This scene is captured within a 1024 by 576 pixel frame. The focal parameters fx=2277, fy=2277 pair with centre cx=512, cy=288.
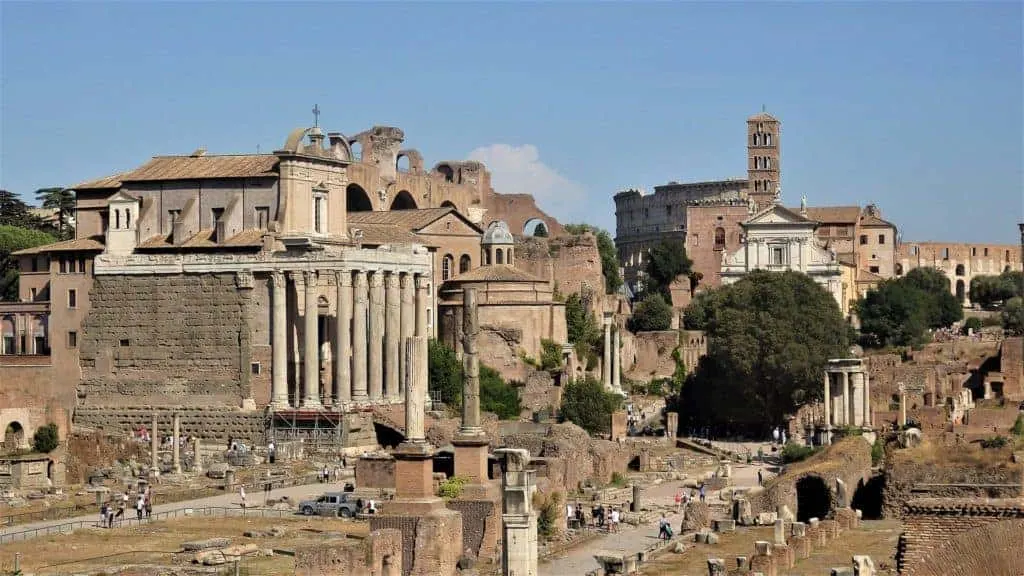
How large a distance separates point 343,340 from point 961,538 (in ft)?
145

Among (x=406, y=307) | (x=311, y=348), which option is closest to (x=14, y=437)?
(x=311, y=348)

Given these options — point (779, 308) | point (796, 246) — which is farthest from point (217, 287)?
point (796, 246)

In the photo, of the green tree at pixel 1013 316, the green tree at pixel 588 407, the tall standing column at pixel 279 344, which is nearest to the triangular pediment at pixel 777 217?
the green tree at pixel 1013 316

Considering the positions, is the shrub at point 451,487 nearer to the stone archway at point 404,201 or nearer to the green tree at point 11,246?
the green tree at point 11,246

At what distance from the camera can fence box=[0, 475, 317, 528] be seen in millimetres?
51106

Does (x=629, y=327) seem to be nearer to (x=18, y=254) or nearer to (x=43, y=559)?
(x=18, y=254)

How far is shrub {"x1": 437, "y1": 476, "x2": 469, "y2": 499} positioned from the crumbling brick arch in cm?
1839

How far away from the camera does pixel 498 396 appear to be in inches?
3135

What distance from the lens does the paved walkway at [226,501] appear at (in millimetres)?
50438

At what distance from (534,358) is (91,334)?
62.2 ft

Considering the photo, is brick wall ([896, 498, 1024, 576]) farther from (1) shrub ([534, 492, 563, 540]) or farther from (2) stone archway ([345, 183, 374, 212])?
(2) stone archway ([345, 183, 374, 212])

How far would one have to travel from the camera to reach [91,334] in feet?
243

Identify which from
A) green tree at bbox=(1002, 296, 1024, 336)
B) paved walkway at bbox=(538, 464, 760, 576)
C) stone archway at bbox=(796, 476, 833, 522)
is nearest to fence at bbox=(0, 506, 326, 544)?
paved walkway at bbox=(538, 464, 760, 576)

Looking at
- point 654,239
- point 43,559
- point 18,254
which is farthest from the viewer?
point 654,239
